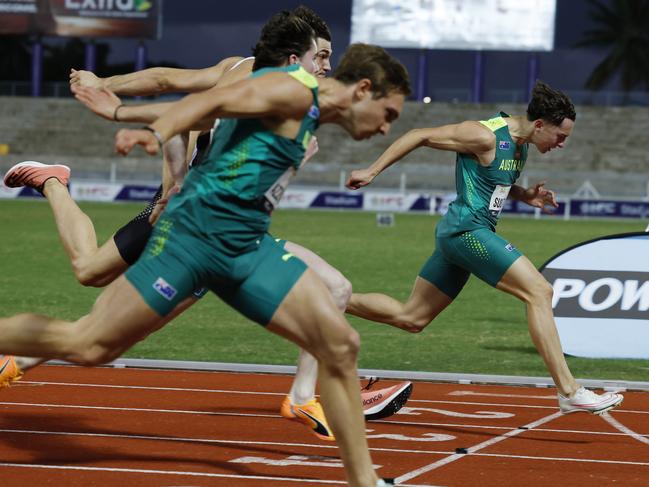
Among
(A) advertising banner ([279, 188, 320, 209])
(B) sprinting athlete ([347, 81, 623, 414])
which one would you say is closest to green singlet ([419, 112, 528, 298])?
(B) sprinting athlete ([347, 81, 623, 414])

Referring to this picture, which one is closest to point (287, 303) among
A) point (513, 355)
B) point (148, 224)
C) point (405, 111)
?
point (148, 224)

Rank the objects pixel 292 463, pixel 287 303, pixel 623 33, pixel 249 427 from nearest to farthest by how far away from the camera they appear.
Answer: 1. pixel 287 303
2. pixel 292 463
3. pixel 249 427
4. pixel 623 33

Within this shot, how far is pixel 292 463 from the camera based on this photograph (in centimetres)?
650

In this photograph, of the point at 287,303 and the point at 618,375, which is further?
the point at 618,375

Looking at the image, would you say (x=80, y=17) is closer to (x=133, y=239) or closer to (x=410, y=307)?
(x=410, y=307)

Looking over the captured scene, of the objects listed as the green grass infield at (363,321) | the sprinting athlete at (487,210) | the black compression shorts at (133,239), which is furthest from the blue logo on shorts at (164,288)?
the green grass infield at (363,321)

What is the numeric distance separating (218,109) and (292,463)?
225cm

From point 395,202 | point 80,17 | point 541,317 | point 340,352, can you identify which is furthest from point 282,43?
point 80,17

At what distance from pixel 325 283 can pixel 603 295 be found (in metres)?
4.60

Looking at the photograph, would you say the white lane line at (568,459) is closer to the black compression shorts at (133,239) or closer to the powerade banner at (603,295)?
the black compression shorts at (133,239)

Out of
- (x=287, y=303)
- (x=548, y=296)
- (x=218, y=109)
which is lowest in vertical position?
(x=548, y=296)

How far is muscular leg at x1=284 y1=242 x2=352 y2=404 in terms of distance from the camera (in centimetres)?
671

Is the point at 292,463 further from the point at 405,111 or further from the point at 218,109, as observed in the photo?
the point at 405,111

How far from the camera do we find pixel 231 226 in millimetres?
5238
